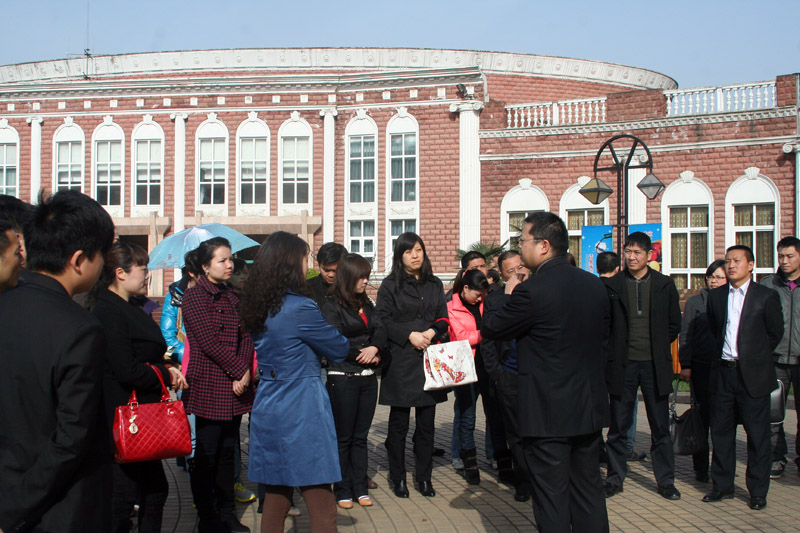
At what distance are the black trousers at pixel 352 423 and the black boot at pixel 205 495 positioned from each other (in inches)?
43.5

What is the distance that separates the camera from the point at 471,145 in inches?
899

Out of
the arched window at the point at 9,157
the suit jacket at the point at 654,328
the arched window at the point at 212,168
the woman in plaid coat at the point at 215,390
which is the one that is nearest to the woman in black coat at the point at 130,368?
the woman in plaid coat at the point at 215,390

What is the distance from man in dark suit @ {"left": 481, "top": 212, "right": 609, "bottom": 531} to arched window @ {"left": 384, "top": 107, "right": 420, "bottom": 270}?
63.1ft

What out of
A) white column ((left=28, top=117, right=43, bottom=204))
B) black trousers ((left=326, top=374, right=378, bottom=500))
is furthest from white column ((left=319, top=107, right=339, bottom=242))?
black trousers ((left=326, top=374, right=378, bottom=500))

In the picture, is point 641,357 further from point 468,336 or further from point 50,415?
point 50,415

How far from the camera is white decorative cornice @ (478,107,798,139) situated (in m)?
19.3

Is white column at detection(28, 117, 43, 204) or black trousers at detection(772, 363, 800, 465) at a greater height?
white column at detection(28, 117, 43, 204)

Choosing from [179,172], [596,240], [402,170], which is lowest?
[596,240]

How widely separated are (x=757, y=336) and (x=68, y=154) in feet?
78.5

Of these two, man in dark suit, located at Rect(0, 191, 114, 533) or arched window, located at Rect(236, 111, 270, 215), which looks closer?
man in dark suit, located at Rect(0, 191, 114, 533)

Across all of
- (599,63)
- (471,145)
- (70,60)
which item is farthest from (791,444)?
(70,60)

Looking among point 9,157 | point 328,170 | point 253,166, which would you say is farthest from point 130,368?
point 9,157

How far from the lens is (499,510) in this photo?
608 cm

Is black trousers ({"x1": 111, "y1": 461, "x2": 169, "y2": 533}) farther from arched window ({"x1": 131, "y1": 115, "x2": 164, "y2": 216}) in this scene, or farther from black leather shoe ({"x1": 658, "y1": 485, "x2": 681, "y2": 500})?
arched window ({"x1": 131, "y1": 115, "x2": 164, "y2": 216})
